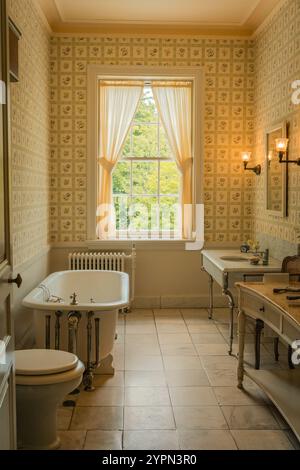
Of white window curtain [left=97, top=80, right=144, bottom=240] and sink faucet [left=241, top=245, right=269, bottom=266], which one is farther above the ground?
white window curtain [left=97, top=80, right=144, bottom=240]

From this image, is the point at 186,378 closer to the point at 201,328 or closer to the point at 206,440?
the point at 206,440

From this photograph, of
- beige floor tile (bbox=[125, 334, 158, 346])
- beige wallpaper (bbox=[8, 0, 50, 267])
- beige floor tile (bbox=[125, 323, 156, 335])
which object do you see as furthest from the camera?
beige floor tile (bbox=[125, 323, 156, 335])

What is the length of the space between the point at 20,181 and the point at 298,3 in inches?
111

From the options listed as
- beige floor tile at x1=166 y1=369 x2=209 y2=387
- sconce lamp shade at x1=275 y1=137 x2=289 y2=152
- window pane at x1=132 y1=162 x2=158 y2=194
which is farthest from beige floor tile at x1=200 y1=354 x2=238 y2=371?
window pane at x1=132 y1=162 x2=158 y2=194

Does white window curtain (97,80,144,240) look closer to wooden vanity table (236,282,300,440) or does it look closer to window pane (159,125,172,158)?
window pane (159,125,172,158)

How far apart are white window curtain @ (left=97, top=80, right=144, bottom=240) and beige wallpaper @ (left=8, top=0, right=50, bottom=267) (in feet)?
2.17

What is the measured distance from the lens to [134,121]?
6336mm

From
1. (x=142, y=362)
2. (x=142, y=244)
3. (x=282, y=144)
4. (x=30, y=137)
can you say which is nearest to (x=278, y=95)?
(x=282, y=144)

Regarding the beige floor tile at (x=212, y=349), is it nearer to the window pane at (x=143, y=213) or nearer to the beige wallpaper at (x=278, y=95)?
the beige wallpaper at (x=278, y=95)

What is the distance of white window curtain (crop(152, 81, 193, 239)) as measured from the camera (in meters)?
6.20

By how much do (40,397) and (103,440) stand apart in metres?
0.46

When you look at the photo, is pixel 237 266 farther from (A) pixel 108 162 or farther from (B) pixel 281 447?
(A) pixel 108 162

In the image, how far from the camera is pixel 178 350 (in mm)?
4695
